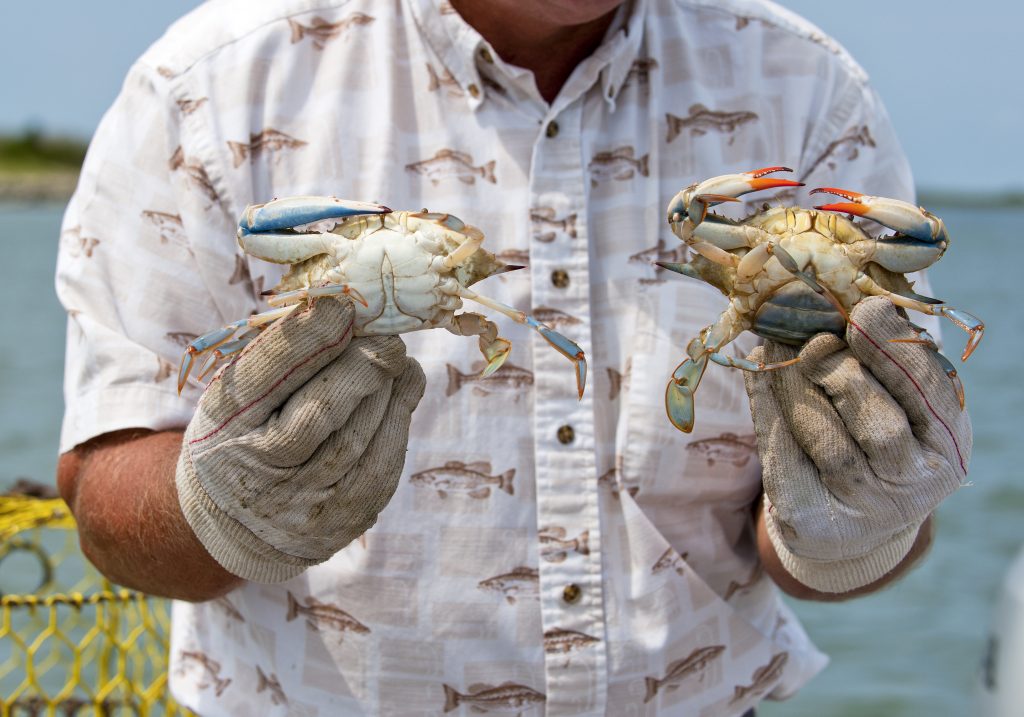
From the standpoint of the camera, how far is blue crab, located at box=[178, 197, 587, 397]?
162 cm

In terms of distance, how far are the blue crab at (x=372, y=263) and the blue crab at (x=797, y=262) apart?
0.72ft

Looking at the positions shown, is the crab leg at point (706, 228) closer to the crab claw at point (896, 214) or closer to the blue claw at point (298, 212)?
the crab claw at point (896, 214)

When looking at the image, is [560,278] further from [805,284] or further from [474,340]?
[805,284]

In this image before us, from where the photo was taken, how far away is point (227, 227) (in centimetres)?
204

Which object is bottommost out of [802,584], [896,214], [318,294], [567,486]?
[802,584]

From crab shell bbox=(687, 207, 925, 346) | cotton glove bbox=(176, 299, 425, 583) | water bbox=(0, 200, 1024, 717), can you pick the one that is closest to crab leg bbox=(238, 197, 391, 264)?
cotton glove bbox=(176, 299, 425, 583)

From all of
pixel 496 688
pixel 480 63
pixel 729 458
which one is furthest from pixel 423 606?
pixel 480 63

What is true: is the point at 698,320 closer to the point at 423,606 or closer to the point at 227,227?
the point at 423,606

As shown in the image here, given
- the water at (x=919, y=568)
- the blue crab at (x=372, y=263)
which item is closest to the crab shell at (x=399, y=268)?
the blue crab at (x=372, y=263)

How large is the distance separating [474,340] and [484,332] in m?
0.31

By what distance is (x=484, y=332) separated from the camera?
1.72 metres

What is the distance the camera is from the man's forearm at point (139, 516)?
1887mm

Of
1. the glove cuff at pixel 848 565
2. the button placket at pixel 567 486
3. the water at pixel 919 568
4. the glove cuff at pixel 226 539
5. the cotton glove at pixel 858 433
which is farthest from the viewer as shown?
the water at pixel 919 568

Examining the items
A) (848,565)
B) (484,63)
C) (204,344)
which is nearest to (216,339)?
(204,344)
